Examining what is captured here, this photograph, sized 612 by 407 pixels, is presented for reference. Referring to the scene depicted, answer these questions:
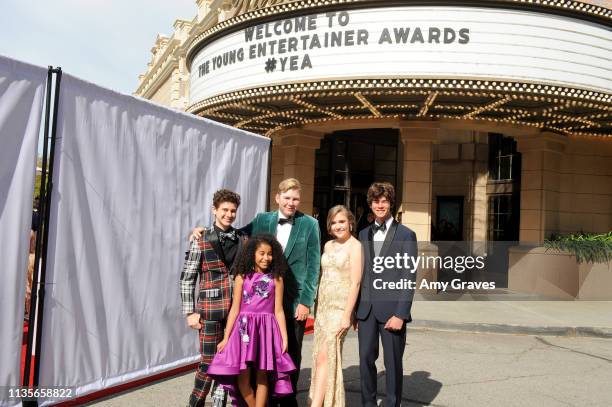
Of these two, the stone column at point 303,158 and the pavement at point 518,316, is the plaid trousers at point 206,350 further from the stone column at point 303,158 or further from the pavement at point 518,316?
the stone column at point 303,158

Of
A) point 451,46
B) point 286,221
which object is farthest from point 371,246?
point 451,46

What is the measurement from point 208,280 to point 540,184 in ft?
39.7

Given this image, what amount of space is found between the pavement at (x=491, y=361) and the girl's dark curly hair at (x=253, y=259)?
62.5 inches

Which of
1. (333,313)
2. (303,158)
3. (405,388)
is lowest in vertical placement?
(405,388)

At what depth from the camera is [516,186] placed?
16.3 metres

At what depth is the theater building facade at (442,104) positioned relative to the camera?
10.3m

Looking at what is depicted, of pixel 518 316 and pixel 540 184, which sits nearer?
pixel 518 316

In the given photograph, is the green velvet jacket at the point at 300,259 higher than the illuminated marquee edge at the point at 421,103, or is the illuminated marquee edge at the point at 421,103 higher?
the illuminated marquee edge at the point at 421,103

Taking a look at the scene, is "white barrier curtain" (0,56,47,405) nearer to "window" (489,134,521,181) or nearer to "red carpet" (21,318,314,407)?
"red carpet" (21,318,314,407)

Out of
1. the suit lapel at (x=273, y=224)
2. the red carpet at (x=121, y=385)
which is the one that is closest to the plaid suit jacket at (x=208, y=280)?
the suit lapel at (x=273, y=224)

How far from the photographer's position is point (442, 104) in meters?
12.0

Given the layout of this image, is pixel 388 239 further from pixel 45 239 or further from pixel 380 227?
pixel 45 239

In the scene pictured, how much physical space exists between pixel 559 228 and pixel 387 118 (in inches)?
223

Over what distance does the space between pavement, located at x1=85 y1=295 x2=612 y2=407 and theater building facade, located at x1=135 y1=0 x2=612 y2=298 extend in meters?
3.45
